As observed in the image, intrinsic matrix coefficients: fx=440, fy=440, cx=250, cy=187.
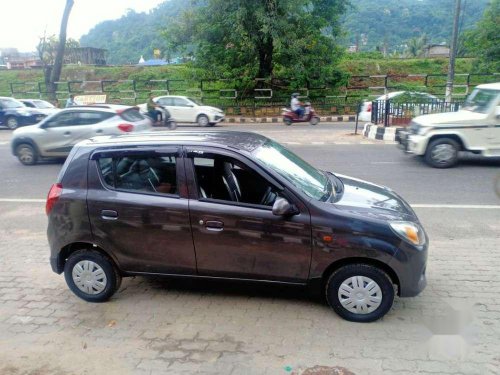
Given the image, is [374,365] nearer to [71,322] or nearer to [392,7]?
[71,322]

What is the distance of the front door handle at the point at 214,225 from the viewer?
3.77m

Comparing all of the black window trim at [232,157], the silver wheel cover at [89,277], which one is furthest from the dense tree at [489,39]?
the silver wheel cover at [89,277]

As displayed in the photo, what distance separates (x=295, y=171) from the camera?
419 cm

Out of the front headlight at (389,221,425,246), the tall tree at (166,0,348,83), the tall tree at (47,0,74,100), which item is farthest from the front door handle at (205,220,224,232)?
the tall tree at (47,0,74,100)

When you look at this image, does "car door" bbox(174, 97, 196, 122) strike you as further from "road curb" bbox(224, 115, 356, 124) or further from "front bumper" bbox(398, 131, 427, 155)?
"front bumper" bbox(398, 131, 427, 155)

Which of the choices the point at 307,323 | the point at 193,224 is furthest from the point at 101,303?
the point at 307,323

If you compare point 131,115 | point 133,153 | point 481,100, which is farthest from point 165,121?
point 133,153

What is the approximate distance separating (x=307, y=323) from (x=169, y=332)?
3.84 ft

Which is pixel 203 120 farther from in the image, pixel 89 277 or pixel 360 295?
pixel 360 295

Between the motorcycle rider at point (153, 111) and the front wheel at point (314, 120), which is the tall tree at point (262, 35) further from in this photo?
the motorcycle rider at point (153, 111)

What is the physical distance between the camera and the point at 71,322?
3.93 meters

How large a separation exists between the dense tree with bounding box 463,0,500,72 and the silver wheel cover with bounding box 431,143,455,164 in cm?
2051

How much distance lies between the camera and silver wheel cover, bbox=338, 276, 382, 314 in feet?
12.1

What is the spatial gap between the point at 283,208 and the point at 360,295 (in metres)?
0.99
